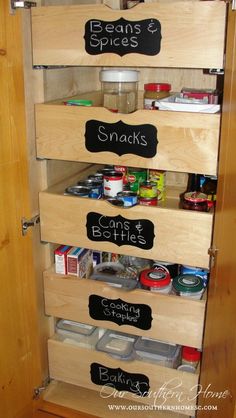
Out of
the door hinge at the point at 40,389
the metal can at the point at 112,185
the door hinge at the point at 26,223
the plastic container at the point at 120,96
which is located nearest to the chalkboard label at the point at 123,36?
the plastic container at the point at 120,96

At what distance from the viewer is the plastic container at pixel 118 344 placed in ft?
4.64

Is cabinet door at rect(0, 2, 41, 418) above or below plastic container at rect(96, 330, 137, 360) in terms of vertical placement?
above

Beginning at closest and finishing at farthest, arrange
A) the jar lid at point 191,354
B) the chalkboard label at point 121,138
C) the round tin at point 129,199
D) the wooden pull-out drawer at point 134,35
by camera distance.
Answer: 1. the wooden pull-out drawer at point 134,35
2. the chalkboard label at point 121,138
3. the round tin at point 129,199
4. the jar lid at point 191,354

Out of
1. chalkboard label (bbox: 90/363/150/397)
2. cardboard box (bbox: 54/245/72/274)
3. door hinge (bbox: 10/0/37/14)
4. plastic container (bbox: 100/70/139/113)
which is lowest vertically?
chalkboard label (bbox: 90/363/150/397)

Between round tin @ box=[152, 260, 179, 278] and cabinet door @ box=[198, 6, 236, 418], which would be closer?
cabinet door @ box=[198, 6, 236, 418]

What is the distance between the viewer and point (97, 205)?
126cm

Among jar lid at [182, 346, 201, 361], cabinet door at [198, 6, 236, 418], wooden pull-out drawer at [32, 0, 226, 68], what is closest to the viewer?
cabinet door at [198, 6, 236, 418]

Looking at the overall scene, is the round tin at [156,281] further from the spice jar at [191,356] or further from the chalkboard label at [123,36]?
the chalkboard label at [123,36]

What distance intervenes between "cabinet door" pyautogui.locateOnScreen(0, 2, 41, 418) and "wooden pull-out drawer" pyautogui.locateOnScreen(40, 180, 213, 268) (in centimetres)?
9

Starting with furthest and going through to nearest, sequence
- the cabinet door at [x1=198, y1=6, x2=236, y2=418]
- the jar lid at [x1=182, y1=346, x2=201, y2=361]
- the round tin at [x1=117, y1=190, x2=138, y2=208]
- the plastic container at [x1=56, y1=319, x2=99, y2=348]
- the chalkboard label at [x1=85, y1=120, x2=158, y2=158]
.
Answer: the plastic container at [x1=56, y1=319, x2=99, y2=348] < the jar lid at [x1=182, y1=346, x2=201, y2=361] < the round tin at [x1=117, y1=190, x2=138, y2=208] < the chalkboard label at [x1=85, y1=120, x2=158, y2=158] < the cabinet door at [x1=198, y1=6, x2=236, y2=418]

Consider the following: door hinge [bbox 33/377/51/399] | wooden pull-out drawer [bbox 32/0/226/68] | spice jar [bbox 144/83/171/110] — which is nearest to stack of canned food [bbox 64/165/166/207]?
spice jar [bbox 144/83/171/110]

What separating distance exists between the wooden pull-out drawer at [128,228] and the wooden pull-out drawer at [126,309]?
5.0 inches

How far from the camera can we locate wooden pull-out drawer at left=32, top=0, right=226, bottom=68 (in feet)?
3.38

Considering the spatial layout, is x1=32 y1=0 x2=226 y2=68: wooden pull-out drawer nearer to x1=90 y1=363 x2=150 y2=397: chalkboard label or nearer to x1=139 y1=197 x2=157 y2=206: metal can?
x1=139 y1=197 x2=157 y2=206: metal can
